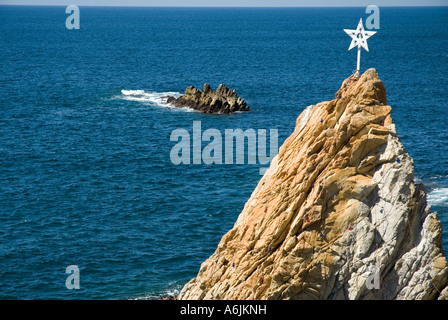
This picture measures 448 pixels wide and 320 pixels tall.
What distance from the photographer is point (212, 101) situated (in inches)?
4737

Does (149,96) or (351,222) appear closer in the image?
(351,222)

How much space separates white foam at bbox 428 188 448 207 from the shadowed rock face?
35.5m

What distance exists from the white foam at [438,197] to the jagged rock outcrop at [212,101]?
2016 inches

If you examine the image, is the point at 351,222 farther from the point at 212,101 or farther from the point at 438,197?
the point at 212,101

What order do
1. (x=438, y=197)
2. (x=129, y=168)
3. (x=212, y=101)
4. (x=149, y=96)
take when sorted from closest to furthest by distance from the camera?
(x=438, y=197)
(x=129, y=168)
(x=212, y=101)
(x=149, y=96)

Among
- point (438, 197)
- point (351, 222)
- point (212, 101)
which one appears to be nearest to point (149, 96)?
point (212, 101)

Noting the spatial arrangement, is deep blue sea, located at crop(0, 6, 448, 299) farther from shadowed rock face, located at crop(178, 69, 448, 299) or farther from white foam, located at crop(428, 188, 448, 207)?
shadowed rock face, located at crop(178, 69, 448, 299)

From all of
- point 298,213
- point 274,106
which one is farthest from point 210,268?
point 274,106

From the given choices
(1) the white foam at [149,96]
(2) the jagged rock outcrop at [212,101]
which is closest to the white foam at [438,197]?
(2) the jagged rock outcrop at [212,101]

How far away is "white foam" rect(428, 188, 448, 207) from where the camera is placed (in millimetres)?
72725

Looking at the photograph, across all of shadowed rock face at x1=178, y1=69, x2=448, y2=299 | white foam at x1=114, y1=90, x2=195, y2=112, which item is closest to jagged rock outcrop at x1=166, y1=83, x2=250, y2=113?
white foam at x1=114, y1=90, x2=195, y2=112

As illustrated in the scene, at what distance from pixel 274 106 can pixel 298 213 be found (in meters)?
88.5

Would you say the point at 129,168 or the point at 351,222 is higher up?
the point at 351,222

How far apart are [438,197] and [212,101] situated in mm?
55204
